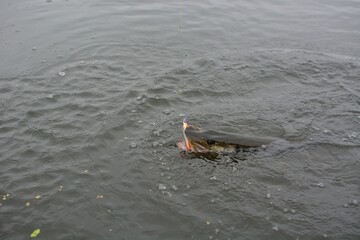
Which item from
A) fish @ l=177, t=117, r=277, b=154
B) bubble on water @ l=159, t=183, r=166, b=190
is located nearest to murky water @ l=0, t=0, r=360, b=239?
bubble on water @ l=159, t=183, r=166, b=190

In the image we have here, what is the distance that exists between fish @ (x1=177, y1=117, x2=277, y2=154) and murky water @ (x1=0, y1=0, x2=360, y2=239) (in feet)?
0.68

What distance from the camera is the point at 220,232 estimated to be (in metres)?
4.67

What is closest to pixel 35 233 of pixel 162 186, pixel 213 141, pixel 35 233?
pixel 35 233

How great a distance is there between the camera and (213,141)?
5.75 metres

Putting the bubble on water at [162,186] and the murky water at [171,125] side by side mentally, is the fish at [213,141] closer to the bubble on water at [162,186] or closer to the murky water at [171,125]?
the murky water at [171,125]

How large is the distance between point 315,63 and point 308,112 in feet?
8.38

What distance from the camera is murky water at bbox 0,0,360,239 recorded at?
4.89 m

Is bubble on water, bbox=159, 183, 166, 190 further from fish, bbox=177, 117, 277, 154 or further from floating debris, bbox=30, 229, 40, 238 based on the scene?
floating debris, bbox=30, 229, 40, 238

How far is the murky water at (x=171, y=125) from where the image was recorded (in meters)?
4.89

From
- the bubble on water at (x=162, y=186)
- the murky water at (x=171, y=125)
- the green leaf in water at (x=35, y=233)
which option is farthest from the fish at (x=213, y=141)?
the green leaf in water at (x=35, y=233)

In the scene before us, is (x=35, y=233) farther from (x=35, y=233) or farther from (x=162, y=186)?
(x=162, y=186)

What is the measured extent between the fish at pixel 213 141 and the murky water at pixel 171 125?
0.68ft

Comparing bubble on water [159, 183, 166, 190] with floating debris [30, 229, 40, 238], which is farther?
bubble on water [159, 183, 166, 190]

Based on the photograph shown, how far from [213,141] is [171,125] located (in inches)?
48.0
